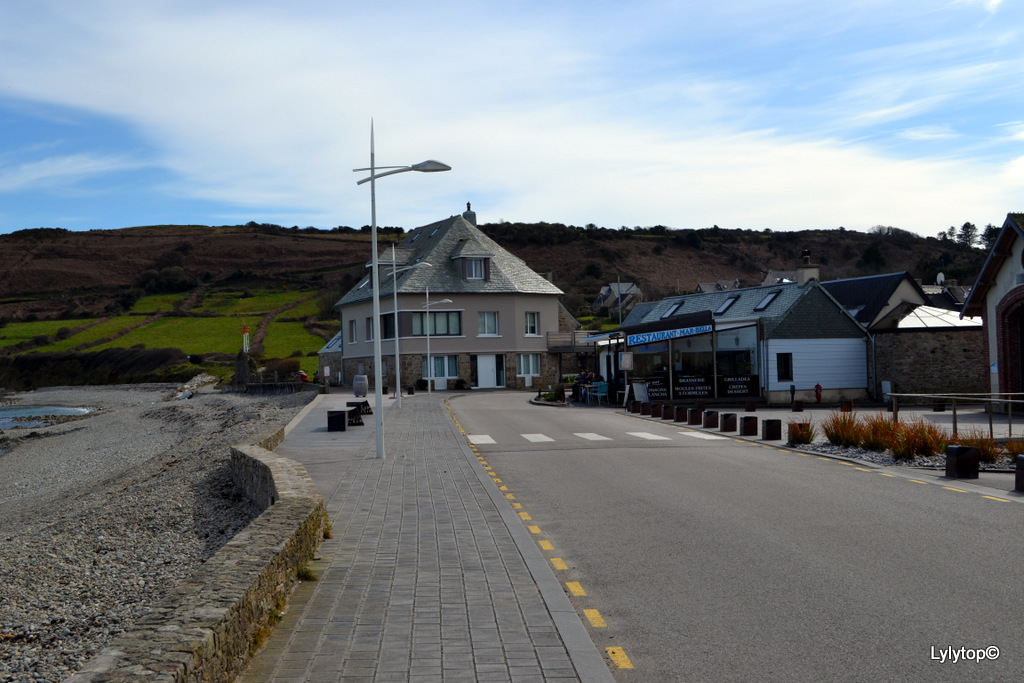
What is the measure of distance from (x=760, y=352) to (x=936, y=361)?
8493 millimetres

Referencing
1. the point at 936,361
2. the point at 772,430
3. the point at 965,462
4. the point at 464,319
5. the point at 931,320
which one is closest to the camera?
the point at 965,462

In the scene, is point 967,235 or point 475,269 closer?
point 475,269

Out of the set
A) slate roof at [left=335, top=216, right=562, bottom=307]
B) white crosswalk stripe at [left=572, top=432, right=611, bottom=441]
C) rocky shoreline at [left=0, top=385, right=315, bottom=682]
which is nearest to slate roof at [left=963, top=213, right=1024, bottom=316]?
white crosswalk stripe at [left=572, top=432, right=611, bottom=441]

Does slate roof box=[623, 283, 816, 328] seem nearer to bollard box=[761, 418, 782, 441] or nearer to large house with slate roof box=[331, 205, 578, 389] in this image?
large house with slate roof box=[331, 205, 578, 389]

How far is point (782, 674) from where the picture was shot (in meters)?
5.68

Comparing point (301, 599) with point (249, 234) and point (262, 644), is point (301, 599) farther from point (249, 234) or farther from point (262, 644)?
point (249, 234)

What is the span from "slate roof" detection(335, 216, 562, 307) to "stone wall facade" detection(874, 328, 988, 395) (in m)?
27.7

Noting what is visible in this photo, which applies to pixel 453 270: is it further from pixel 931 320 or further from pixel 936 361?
pixel 936 361

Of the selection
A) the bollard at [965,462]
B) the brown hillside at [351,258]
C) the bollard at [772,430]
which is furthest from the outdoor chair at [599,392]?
the brown hillside at [351,258]

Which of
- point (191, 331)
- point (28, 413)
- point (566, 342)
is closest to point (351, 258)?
point (191, 331)

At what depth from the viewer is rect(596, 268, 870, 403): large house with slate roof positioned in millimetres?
40875

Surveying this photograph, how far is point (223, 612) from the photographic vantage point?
544cm

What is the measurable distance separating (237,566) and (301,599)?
981 millimetres

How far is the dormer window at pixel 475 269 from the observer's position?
64750 mm
